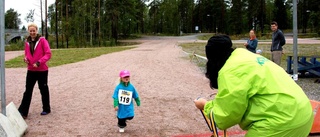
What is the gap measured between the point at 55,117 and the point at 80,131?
1.14m

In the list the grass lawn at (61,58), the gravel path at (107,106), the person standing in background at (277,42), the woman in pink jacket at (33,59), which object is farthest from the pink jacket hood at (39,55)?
the grass lawn at (61,58)

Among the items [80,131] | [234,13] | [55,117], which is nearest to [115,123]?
[80,131]

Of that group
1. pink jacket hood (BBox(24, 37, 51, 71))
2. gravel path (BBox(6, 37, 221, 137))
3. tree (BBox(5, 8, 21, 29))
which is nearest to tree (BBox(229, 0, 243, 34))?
gravel path (BBox(6, 37, 221, 137))

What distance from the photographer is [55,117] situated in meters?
6.56

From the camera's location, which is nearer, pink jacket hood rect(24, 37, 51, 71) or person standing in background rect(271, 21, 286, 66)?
pink jacket hood rect(24, 37, 51, 71)

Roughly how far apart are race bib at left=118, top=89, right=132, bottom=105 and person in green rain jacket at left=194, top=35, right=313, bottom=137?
3458 mm

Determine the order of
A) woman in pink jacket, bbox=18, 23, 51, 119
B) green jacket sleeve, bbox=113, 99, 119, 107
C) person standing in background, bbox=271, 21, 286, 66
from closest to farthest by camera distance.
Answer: green jacket sleeve, bbox=113, 99, 119, 107, woman in pink jacket, bbox=18, 23, 51, 119, person standing in background, bbox=271, 21, 286, 66

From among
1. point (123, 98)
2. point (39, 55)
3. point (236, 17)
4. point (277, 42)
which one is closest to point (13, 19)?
point (236, 17)

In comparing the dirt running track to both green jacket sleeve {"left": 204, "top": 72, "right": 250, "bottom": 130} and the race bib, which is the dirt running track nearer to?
the race bib

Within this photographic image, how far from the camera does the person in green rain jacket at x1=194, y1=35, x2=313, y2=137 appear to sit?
1995 millimetres

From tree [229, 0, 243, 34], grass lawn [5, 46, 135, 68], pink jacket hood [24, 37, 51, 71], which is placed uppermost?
tree [229, 0, 243, 34]

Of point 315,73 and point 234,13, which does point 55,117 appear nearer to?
point 315,73

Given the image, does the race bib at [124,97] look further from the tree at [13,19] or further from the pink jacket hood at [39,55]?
the tree at [13,19]

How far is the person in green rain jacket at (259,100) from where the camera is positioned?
2.00 meters
